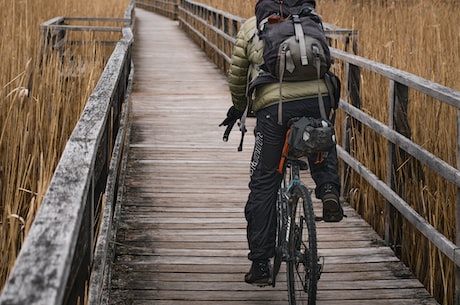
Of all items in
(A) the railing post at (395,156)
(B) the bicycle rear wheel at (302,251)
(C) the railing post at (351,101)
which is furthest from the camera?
(C) the railing post at (351,101)

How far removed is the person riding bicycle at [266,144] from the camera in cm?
332

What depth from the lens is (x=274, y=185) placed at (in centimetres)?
351

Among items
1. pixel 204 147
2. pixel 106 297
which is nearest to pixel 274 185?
pixel 106 297

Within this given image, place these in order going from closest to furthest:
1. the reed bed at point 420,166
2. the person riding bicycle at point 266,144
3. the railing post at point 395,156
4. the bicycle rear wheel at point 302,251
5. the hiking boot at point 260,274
A: 1. the bicycle rear wheel at point 302,251
2. the person riding bicycle at point 266,144
3. the hiking boot at point 260,274
4. the reed bed at point 420,166
5. the railing post at point 395,156

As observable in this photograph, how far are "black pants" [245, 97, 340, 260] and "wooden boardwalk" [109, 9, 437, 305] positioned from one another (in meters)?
0.35

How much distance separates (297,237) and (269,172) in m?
0.31

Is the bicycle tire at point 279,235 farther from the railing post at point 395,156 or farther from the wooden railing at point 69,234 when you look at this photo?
the railing post at point 395,156

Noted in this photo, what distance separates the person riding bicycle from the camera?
3.32 meters

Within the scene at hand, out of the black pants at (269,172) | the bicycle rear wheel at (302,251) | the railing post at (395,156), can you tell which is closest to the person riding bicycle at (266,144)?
the black pants at (269,172)

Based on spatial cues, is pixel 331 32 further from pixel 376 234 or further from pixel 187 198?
pixel 376 234

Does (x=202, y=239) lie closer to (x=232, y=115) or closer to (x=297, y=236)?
(x=232, y=115)

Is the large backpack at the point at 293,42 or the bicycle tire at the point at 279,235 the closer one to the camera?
the large backpack at the point at 293,42

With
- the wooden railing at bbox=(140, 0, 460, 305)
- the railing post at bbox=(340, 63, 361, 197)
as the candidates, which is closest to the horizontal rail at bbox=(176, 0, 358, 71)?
the wooden railing at bbox=(140, 0, 460, 305)

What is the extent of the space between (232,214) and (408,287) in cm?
157
